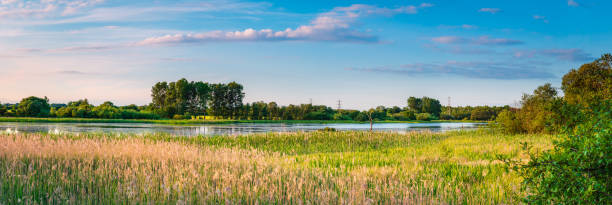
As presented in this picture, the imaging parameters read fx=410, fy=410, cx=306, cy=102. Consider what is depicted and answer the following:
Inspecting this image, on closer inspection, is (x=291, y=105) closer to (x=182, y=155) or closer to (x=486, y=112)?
(x=486, y=112)

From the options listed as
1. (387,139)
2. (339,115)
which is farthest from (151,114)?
(387,139)

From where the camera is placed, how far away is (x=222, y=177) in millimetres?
7191

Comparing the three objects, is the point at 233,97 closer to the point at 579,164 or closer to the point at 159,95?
the point at 159,95

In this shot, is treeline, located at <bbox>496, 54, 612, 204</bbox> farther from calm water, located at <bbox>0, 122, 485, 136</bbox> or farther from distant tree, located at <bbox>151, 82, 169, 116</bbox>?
distant tree, located at <bbox>151, 82, 169, 116</bbox>

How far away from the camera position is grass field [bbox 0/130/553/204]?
6.21 metres

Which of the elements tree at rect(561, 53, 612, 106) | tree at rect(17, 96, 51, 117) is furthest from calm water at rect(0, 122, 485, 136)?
tree at rect(17, 96, 51, 117)

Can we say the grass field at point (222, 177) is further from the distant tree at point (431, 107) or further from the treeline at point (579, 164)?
the distant tree at point (431, 107)

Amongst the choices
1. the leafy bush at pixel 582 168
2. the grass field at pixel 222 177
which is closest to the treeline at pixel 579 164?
the leafy bush at pixel 582 168

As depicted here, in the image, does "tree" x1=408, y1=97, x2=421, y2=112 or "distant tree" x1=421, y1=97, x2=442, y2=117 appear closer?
"distant tree" x1=421, y1=97, x2=442, y2=117

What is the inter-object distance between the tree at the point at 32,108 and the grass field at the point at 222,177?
241ft

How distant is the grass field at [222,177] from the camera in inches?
244

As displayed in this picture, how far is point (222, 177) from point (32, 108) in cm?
8286

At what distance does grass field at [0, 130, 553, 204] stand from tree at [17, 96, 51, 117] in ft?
241

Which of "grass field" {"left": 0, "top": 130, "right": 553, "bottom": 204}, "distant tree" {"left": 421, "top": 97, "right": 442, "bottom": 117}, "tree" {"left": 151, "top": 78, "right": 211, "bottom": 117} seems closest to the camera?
"grass field" {"left": 0, "top": 130, "right": 553, "bottom": 204}
